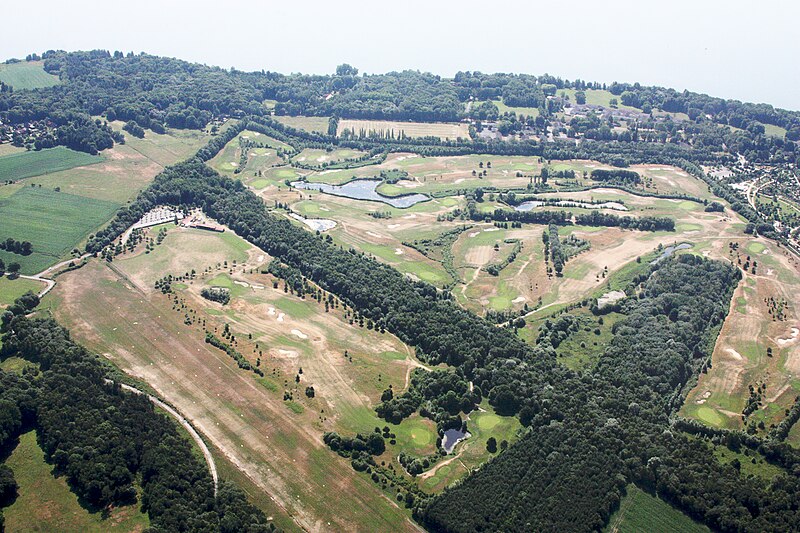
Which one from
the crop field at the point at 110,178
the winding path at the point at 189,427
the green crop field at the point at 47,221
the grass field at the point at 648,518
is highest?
the crop field at the point at 110,178

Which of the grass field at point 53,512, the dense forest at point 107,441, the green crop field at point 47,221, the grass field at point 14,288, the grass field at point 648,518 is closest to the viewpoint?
the grass field at point 53,512

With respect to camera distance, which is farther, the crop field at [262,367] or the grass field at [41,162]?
the grass field at [41,162]

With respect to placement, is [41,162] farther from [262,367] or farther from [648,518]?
[648,518]

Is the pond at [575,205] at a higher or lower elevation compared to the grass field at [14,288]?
higher

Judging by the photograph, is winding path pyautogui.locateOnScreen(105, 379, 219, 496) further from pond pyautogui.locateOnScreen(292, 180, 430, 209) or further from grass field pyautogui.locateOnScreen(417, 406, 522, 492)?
pond pyautogui.locateOnScreen(292, 180, 430, 209)

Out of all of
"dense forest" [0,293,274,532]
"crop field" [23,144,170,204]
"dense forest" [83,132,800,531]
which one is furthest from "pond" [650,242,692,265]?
"crop field" [23,144,170,204]

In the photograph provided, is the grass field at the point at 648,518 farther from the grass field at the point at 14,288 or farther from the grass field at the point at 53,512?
the grass field at the point at 14,288

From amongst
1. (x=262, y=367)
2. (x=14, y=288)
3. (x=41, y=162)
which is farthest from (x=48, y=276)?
(x=41, y=162)

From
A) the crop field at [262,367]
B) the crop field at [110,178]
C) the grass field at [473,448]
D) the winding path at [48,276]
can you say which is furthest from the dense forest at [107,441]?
the crop field at [110,178]
